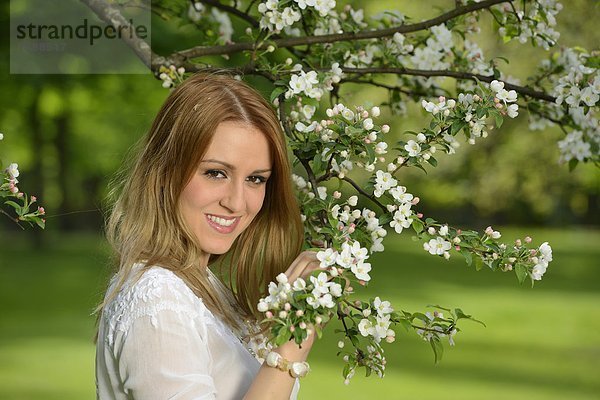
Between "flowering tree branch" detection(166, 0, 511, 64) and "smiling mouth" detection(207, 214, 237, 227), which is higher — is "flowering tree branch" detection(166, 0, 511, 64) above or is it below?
above

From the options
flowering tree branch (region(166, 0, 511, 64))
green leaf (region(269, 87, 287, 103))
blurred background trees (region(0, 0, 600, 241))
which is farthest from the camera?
blurred background trees (region(0, 0, 600, 241))

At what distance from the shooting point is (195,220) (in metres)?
2.58

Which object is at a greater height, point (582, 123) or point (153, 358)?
point (582, 123)

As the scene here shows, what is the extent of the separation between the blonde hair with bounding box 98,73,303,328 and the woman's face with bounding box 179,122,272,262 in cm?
2

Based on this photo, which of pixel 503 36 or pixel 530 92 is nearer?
pixel 530 92

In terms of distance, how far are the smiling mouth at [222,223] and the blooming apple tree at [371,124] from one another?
20 centimetres

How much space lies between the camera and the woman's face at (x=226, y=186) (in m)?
2.51

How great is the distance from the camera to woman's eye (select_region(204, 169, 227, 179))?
8.27 feet

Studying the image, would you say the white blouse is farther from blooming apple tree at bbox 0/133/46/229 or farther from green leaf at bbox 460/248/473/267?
green leaf at bbox 460/248/473/267

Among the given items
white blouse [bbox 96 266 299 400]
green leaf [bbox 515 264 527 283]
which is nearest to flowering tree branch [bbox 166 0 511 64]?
green leaf [bbox 515 264 527 283]

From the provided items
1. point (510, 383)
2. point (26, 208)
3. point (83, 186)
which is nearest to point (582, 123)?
point (26, 208)

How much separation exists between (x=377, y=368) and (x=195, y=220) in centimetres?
61

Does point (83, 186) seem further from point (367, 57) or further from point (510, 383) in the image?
point (367, 57)

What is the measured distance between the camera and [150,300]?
2.27 m
